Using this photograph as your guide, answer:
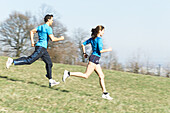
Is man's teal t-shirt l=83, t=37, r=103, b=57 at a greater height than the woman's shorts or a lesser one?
greater

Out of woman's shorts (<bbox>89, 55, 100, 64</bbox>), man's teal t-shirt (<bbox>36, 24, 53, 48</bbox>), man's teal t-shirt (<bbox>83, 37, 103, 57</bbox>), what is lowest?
woman's shorts (<bbox>89, 55, 100, 64</bbox>)

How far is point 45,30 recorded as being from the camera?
5.50 metres

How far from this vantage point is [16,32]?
3303 cm

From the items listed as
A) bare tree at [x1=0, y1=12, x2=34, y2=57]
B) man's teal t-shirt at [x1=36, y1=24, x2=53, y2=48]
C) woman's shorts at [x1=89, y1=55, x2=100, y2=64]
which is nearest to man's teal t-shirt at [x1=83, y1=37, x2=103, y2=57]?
woman's shorts at [x1=89, y1=55, x2=100, y2=64]

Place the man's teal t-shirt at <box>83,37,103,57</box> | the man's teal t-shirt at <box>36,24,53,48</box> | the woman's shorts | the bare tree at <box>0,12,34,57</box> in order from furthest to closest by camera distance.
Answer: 1. the bare tree at <box>0,12,34,57</box>
2. the man's teal t-shirt at <box>36,24,53,48</box>
3. the woman's shorts
4. the man's teal t-shirt at <box>83,37,103,57</box>

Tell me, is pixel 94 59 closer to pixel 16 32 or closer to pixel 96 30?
pixel 96 30

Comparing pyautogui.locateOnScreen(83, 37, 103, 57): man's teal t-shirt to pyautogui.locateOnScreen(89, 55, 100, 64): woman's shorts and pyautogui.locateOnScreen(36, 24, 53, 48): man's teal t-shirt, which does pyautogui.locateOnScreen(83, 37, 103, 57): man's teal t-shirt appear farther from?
pyautogui.locateOnScreen(36, 24, 53, 48): man's teal t-shirt

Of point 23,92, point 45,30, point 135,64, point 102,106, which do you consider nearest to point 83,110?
point 102,106

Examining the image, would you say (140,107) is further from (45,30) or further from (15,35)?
(15,35)

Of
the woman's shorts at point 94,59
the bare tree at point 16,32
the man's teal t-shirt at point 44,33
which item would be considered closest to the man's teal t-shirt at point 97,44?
the woman's shorts at point 94,59

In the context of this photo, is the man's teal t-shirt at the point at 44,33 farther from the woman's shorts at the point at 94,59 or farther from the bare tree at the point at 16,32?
the bare tree at the point at 16,32

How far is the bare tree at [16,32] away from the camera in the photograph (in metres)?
32.5

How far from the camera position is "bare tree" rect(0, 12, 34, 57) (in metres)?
32.5

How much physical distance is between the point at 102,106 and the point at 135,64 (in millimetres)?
20511
